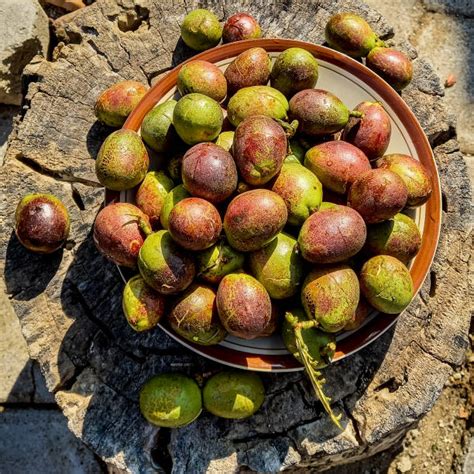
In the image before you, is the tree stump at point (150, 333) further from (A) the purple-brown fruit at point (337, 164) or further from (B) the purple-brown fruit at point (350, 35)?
(A) the purple-brown fruit at point (337, 164)

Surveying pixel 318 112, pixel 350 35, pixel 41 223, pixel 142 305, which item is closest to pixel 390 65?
pixel 350 35

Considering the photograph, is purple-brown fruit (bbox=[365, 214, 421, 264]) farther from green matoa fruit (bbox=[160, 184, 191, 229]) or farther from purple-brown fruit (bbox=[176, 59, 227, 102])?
purple-brown fruit (bbox=[176, 59, 227, 102])

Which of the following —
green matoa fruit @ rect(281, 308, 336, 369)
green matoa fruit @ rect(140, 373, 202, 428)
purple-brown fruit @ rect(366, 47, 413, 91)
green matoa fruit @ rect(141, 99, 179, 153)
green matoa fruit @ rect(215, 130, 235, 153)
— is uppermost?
purple-brown fruit @ rect(366, 47, 413, 91)

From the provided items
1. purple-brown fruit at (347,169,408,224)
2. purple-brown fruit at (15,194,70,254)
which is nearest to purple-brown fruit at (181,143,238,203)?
purple-brown fruit at (347,169,408,224)

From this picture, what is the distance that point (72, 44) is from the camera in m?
2.95

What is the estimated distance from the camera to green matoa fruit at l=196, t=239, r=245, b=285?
2.15 m

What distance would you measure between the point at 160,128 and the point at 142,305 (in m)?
0.73

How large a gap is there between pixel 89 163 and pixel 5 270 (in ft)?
2.09

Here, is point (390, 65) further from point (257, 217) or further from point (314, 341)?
point (314, 341)

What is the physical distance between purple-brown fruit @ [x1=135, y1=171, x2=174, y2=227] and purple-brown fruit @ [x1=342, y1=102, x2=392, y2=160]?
0.79 m

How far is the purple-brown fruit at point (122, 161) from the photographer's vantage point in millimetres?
2238

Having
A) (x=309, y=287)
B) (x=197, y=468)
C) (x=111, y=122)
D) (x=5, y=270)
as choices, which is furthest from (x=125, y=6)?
(x=197, y=468)

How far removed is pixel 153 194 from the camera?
2309mm

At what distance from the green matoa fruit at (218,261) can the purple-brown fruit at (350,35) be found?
4.01 ft
